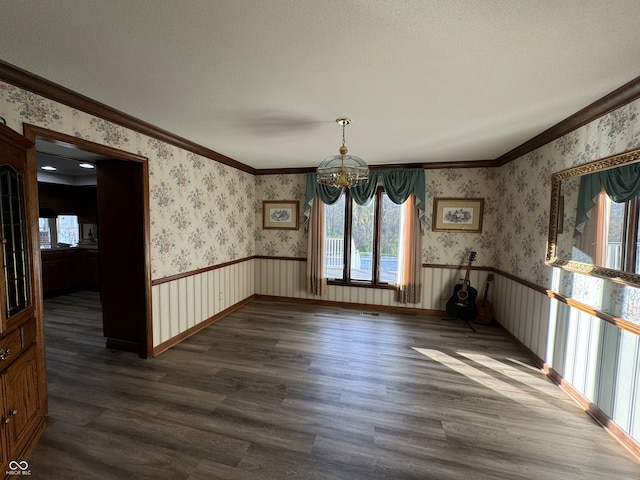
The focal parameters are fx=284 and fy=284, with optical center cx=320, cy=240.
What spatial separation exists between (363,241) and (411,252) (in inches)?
30.8

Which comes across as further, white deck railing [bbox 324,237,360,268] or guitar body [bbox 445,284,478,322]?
white deck railing [bbox 324,237,360,268]

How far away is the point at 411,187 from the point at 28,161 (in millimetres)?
4129

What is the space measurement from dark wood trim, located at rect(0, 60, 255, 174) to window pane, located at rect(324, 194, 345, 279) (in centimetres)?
227

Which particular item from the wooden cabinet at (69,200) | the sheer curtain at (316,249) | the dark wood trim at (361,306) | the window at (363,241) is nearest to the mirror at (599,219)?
the dark wood trim at (361,306)

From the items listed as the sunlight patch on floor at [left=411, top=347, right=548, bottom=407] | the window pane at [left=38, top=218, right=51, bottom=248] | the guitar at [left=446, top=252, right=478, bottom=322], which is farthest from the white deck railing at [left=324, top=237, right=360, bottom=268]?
the window pane at [left=38, top=218, right=51, bottom=248]

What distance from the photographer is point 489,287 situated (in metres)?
4.24

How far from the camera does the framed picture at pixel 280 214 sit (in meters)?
4.96

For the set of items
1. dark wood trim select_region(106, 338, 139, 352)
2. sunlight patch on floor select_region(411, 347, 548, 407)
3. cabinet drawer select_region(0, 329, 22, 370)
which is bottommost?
sunlight patch on floor select_region(411, 347, 548, 407)

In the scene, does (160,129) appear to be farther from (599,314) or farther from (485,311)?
(485,311)

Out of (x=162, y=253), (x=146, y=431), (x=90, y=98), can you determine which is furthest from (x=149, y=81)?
(x=146, y=431)

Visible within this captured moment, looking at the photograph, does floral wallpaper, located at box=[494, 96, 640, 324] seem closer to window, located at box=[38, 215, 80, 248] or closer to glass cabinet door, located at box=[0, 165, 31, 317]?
glass cabinet door, located at box=[0, 165, 31, 317]

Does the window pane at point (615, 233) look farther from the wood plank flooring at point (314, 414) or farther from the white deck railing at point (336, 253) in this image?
the white deck railing at point (336, 253)

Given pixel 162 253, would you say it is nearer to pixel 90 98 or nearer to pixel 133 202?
pixel 133 202

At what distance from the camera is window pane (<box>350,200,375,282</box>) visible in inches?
184
